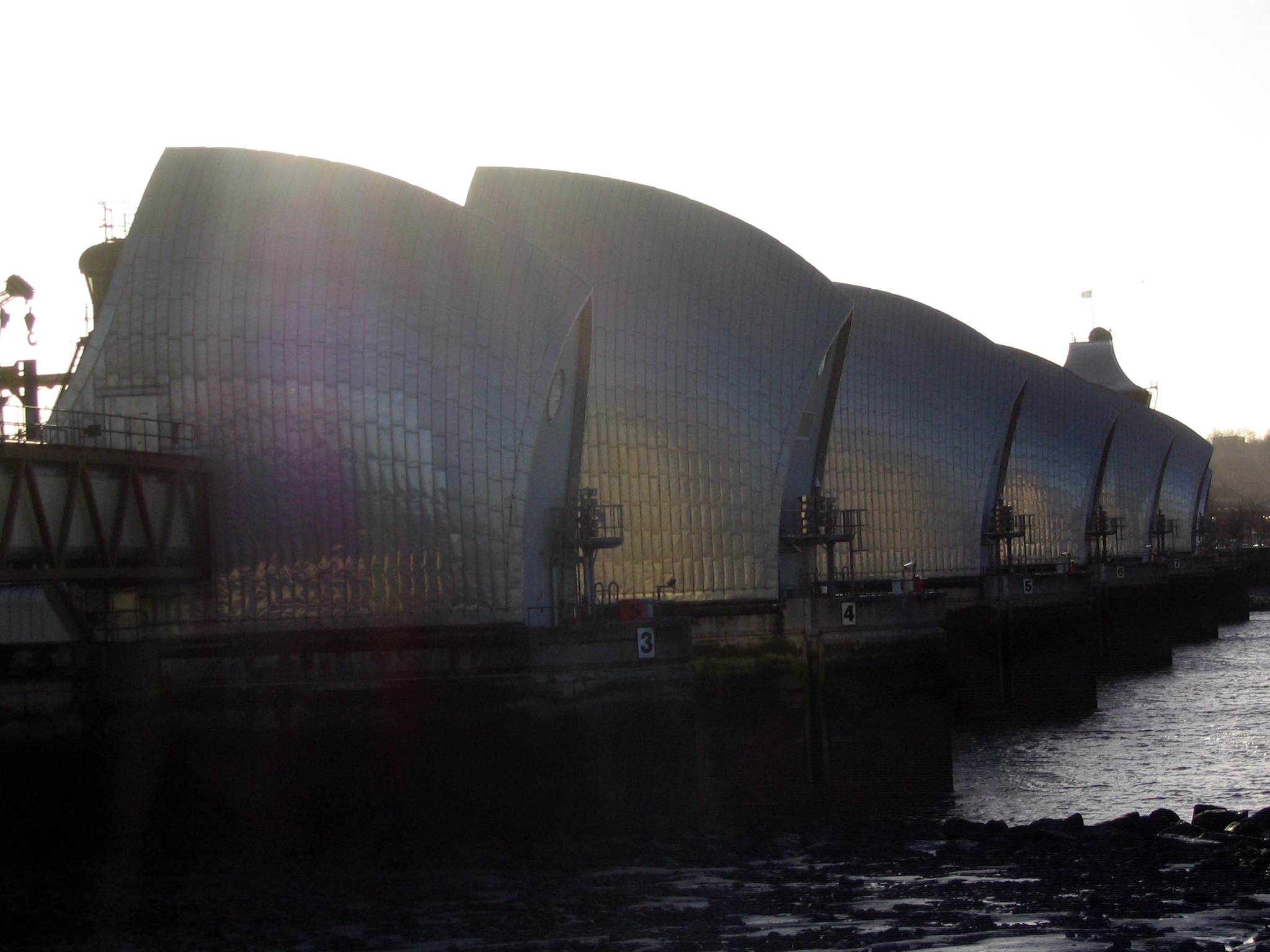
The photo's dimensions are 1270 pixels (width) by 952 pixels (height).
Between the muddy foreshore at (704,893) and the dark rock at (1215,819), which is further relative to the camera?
the dark rock at (1215,819)

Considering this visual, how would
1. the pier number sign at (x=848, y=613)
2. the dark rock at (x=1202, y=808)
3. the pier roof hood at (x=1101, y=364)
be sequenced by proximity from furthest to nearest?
the pier roof hood at (x=1101, y=364), the pier number sign at (x=848, y=613), the dark rock at (x=1202, y=808)

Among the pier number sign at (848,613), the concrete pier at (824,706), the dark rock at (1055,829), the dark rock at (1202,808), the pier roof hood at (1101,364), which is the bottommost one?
the dark rock at (1202,808)

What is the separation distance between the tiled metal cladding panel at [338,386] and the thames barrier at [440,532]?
0.07m

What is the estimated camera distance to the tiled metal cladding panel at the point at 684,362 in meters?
43.1

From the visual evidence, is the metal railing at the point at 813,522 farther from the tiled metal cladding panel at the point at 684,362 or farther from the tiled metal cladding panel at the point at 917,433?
the tiled metal cladding panel at the point at 917,433

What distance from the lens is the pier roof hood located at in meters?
137

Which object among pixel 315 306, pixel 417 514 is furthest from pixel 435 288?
pixel 417 514

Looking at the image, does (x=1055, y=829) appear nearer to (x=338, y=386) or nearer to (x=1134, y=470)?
(x=338, y=386)

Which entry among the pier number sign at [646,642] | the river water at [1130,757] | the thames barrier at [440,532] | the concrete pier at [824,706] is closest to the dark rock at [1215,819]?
the river water at [1130,757]

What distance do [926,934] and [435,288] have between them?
19.4 meters

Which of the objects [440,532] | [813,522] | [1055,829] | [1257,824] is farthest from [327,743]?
[813,522]

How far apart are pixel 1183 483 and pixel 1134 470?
845 inches

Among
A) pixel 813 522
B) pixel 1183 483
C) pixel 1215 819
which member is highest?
pixel 1183 483

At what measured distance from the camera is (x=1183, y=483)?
393 ft
